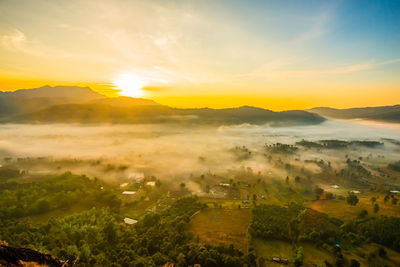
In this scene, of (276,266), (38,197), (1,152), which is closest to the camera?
(276,266)

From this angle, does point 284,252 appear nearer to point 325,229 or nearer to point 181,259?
point 325,229

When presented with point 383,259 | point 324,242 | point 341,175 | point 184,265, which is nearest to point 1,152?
point 184,265

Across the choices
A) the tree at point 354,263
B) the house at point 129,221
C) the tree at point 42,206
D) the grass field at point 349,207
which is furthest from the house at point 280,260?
the tree at point 42,206

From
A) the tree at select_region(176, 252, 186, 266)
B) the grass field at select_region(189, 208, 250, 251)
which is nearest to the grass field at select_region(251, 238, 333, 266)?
the grass field at select_region(189, 208, 250, 251)

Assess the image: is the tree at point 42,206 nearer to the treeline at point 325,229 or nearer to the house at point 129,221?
the house at point 129,221

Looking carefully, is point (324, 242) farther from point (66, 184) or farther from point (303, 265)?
point (66, 184)

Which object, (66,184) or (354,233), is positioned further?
(66,184)

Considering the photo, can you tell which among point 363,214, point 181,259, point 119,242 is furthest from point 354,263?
point 119,242

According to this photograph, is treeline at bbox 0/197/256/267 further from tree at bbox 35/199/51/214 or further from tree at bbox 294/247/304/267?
tree at bbox 35/199/51/214
